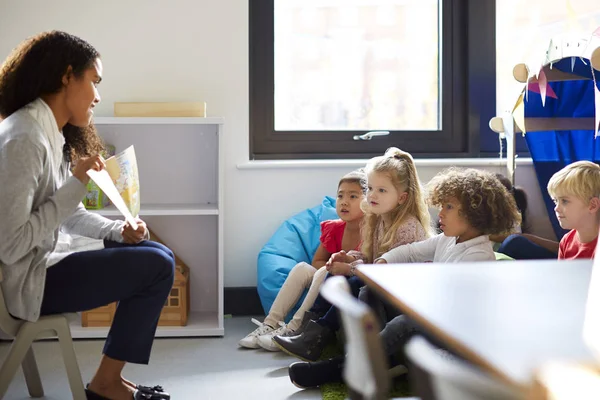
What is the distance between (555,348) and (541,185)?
2459 millimetres

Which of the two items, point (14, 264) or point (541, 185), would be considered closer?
point (14, 264)

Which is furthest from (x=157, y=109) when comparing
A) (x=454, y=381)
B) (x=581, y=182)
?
(x=454, y=381)

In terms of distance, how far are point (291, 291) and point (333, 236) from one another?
0.92 ft

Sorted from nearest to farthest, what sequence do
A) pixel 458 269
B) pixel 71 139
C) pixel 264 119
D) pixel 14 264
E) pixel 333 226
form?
1. pixel 458 269
2. pixel 14 264
3. pixel 71 139
4. pixel 333 226
5. pixel 264 119

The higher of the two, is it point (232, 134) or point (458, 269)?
point (232, 134)

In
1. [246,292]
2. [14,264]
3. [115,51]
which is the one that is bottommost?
[246,292]

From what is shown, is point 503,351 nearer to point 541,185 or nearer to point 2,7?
point 541,185

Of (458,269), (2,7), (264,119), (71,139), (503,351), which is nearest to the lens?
(503,351)

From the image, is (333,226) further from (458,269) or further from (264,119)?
(458,269)

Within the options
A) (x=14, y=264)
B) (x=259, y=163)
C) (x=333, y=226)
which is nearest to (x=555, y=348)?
(x=14, y=264)

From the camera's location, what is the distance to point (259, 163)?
12.4 feet

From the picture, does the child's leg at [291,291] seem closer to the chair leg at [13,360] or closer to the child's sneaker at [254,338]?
the child's sneaker at [254,338]

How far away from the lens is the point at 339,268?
112 inches

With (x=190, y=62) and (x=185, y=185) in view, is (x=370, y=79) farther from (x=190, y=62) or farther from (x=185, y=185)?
(x=185, y=185)
